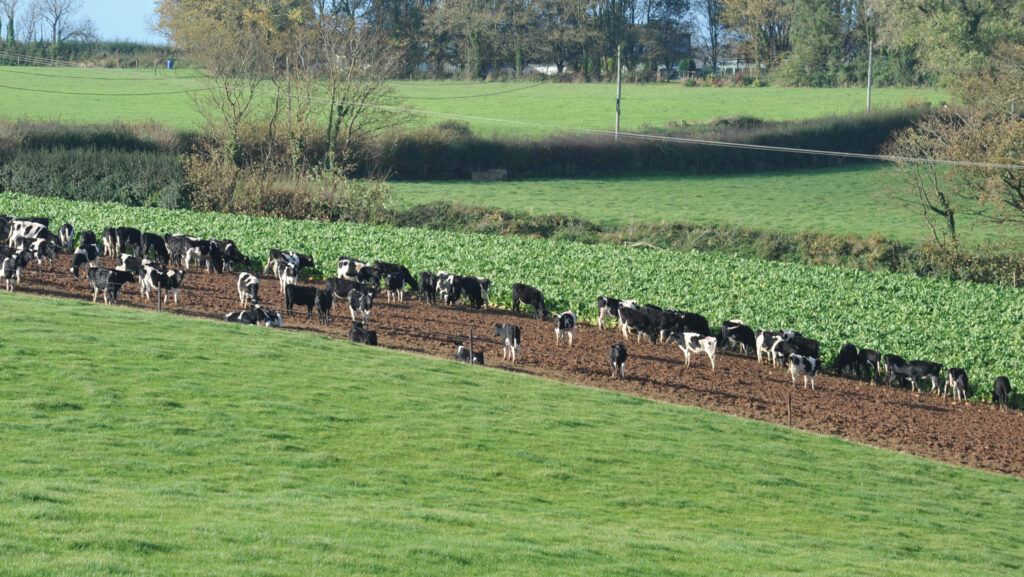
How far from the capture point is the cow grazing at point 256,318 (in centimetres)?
2881

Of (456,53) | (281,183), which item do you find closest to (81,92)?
(456,53)

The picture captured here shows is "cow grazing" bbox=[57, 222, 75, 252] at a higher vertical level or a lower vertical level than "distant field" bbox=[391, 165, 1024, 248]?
lower

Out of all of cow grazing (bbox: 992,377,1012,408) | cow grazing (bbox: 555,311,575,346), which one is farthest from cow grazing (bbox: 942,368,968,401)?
cow grazing (bbox: 555,311,575,346)

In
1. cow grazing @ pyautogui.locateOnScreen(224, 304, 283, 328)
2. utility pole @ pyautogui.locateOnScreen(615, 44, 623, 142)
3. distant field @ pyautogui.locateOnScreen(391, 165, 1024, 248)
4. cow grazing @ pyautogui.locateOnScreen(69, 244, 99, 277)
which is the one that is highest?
utility pole @ pyautogui.locateOnScreen(615, 44, 623, 142)

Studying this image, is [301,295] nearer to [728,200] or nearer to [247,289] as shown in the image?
[247,289]

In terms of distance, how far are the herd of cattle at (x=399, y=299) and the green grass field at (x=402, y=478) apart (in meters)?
4.88

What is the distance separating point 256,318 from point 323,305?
8.33ft

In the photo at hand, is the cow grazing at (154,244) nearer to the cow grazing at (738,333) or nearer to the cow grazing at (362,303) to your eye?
the cow grazing at (362,303)

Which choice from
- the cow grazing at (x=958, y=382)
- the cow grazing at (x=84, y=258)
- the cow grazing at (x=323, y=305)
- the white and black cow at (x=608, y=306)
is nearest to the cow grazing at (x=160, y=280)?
the cow grazing at (x=84, y=258)

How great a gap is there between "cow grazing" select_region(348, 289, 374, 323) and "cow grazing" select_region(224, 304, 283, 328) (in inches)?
113

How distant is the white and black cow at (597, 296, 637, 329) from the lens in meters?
32.9

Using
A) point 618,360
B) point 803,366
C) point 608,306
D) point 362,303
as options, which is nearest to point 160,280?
point 362,303

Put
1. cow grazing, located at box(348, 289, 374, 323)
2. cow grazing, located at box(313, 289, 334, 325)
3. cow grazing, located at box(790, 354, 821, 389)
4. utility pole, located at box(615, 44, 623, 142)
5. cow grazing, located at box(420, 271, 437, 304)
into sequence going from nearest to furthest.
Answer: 1. cow grazing, located at box(790, 354, 821, 389)
2. cow grazing, located at box(313, 289, 334, 325)
3. cow grazing, located at box(348, 289, 374, 323)
4. cow grazing, located at box(420, 271, 437, 304)
5. utility pole, located at box(615, 44, 623, 142)

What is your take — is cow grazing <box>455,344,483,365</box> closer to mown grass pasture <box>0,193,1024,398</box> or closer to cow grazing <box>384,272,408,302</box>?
mown grass pasture <box>0,193,1024,398</box>
